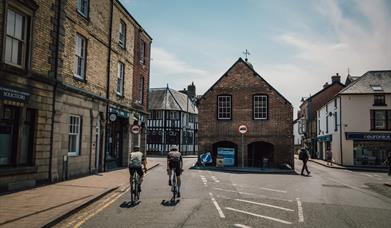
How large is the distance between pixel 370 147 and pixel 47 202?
1217 inches

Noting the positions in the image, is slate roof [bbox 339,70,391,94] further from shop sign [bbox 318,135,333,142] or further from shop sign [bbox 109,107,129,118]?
shop sign [bbox 109,107,129,118]

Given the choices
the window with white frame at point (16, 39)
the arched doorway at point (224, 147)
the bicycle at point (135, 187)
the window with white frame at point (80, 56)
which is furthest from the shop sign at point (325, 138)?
the window with white frame at point (16, 39)

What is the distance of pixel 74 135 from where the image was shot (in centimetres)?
1617

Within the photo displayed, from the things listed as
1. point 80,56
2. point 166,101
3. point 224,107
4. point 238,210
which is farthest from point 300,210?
point 166,101

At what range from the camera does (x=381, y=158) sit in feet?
106

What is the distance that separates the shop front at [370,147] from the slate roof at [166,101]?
25.3 meters

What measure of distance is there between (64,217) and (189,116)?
46.9 m

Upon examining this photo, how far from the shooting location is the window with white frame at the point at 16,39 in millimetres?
11461

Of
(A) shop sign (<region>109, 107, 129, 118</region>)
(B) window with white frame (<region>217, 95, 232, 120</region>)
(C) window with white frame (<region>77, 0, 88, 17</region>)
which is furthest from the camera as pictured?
(B) window with white frame (<region>217, 95, 232, 120</region>)

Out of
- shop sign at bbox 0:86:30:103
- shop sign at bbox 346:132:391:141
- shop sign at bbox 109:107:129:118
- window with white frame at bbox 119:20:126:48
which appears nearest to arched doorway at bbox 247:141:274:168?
shop sign at bbox 109:107:129:118

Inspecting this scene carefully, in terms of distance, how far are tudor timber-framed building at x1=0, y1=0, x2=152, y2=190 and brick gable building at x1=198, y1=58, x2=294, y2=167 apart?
7.08 meters

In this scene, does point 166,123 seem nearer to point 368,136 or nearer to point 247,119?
point 247,119

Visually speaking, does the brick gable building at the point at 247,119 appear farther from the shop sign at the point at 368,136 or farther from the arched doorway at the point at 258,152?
the shop sign at the point at 368,136

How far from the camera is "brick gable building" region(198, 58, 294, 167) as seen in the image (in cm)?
2606
